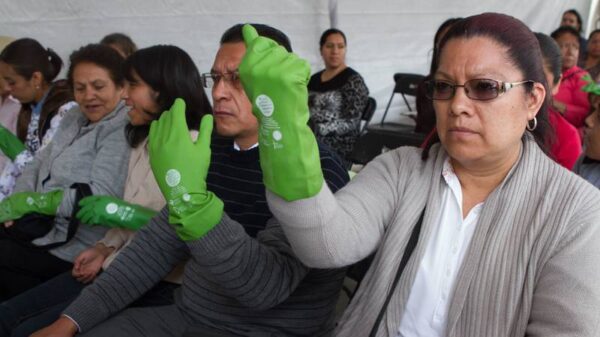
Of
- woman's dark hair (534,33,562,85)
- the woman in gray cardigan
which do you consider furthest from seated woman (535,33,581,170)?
the woman in gray cardigan

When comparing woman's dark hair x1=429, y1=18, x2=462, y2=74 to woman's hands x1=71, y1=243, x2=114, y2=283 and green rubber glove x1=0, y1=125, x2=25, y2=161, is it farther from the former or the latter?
green rubber glove x1=0, y1=125, x2=25, y2=161

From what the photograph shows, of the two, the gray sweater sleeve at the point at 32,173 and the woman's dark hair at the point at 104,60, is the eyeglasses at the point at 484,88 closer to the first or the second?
the woman's dark hair at the point at 104,60

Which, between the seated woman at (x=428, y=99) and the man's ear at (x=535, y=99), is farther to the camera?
the seated woman at (x=428, y=99)

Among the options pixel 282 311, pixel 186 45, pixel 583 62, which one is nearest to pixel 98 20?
pixel 186 45

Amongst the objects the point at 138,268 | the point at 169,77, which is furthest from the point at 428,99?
the point at 169,77

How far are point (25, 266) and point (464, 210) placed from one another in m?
1.63

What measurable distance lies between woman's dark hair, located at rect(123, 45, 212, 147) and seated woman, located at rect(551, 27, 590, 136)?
A: 2072mm

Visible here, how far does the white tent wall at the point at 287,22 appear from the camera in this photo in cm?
349

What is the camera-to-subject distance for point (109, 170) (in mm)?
1949

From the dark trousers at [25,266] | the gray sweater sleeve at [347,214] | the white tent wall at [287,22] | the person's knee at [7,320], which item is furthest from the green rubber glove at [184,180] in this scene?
the white tent wall at [287,22]

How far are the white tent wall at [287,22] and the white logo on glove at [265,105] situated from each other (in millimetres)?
3128

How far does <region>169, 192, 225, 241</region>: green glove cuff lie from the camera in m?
1.02

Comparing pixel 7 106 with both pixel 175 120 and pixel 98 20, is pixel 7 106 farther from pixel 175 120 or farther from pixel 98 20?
pixel 175 120

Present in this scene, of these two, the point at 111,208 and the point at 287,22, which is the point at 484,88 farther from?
the point at 287,22
